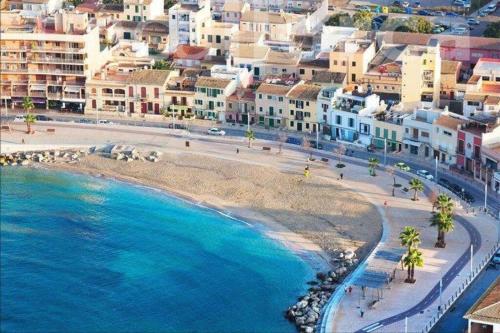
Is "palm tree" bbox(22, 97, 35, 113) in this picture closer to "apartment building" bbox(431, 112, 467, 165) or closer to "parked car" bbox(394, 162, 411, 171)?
"parked car" bbox(394, 162, 411, 171)

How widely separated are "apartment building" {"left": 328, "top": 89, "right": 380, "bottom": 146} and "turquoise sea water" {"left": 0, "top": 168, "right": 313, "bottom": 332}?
16492 mm

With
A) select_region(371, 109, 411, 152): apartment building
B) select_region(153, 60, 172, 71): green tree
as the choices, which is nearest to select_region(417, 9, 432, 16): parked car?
select_region(153, 60, 172, 71): green tree

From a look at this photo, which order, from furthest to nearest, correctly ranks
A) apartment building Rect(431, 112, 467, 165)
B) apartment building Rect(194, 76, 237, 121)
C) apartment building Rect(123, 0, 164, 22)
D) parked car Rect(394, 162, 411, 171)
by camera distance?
apartment building Rect(123, 0, 164, 22)
apartment building Rect(194, 76, 237, 121)
parked car Rect(394, 162, 411, 171)
apartment building Rect(431, 112, 467, 165)

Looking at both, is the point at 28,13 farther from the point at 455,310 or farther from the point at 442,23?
the point at 455,310

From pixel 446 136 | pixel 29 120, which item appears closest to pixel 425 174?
pixel 446 136

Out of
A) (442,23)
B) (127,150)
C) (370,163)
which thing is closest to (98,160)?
(127,150)

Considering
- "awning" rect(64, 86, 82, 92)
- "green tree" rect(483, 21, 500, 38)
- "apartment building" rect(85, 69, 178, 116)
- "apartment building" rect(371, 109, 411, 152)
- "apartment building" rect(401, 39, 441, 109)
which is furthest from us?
"green tree" rect(483, 21, 500, 38)

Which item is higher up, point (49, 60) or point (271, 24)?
point (271, 24)

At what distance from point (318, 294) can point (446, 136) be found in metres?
24.3

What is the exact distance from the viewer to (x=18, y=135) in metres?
101

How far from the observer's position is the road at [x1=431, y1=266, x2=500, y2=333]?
224ft

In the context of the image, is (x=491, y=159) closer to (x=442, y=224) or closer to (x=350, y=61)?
(x=442, y=224)

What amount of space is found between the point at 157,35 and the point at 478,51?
95.8 feet

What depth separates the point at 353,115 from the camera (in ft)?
323
